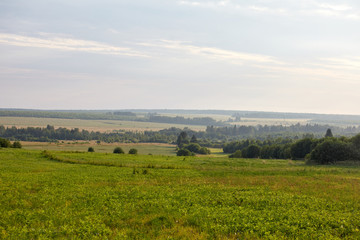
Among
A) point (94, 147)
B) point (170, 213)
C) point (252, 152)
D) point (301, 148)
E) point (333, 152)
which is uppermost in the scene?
point (170, 213)

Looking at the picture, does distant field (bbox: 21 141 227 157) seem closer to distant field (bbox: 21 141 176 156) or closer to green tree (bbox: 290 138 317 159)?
distant field (bbox: 21 141 176 156)

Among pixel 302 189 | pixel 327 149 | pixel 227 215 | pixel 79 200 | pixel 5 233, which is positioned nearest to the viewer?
pixel 5 233

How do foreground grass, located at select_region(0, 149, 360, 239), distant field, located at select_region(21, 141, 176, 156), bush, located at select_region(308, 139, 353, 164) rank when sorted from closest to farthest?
foreground grass, located at select_region(0, 149, 360, 239), bush, located at select_region(308, 139, 353, 164), distant field, located at select_region(21, 141, 176, 156)

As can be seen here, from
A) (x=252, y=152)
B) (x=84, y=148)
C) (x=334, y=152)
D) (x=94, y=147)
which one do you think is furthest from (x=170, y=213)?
(x=94, y=147)

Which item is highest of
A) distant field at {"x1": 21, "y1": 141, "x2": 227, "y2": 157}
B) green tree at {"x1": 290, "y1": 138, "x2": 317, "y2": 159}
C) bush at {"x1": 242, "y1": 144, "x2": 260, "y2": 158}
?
green tree at {"x1": 290, "y1": 138, "x2": 317, "y2": 159}

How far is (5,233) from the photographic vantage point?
14.8 m

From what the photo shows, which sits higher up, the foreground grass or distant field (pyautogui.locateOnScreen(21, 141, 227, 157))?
the foreground grass

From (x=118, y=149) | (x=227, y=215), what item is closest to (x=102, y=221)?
(x=227, y=215)

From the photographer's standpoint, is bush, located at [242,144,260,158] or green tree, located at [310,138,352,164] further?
bush, located at [242,144,260,158]

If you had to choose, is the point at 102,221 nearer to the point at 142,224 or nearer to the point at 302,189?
the point at 142,224

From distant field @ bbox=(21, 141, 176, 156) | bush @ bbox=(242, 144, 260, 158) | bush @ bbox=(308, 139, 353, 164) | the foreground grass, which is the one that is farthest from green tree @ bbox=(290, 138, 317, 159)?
the foreground grass

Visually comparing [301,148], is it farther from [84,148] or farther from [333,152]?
[84,148]

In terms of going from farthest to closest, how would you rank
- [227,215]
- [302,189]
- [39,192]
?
[302,189] → [39,192] → [227,215]

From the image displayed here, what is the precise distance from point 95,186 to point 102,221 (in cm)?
1240
